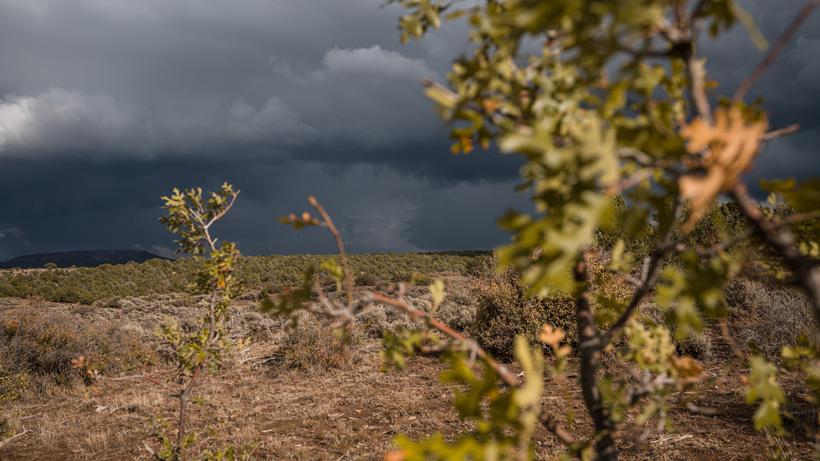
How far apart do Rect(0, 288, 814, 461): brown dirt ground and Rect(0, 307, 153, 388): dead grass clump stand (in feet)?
2.40

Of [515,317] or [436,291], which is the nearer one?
→ [436,291]

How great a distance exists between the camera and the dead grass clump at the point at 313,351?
34.5 feet

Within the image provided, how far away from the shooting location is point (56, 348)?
1032 cm

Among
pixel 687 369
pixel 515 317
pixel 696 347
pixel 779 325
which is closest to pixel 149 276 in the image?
pixel 515 317

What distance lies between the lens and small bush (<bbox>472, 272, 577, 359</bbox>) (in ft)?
34.8

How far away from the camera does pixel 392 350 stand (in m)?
1.47

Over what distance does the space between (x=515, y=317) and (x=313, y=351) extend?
4644 millimetres

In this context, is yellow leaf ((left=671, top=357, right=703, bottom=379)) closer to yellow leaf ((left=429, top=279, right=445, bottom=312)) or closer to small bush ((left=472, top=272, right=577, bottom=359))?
yellow leaf ((left=429, top=279, right=445, bottom=312))

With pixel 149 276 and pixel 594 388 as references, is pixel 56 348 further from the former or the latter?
pixel 149 276

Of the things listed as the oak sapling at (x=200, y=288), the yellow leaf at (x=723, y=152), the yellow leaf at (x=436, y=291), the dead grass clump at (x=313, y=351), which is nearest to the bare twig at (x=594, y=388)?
the yellow leaf at (x=436, y=291)

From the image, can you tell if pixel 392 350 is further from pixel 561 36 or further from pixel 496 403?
pixel 561 36

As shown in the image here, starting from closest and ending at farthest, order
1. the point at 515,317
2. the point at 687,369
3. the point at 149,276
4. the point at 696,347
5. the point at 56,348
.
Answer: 1. the point at 687,369
2. the point at 696,347
3. the point at 56,348
4. the point at 515,317
5. the point at 149,276

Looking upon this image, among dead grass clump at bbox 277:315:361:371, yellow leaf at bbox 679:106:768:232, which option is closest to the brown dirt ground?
dead grass clump at bbox 277:315:361:371

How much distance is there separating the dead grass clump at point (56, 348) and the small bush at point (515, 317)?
26.7 feet
